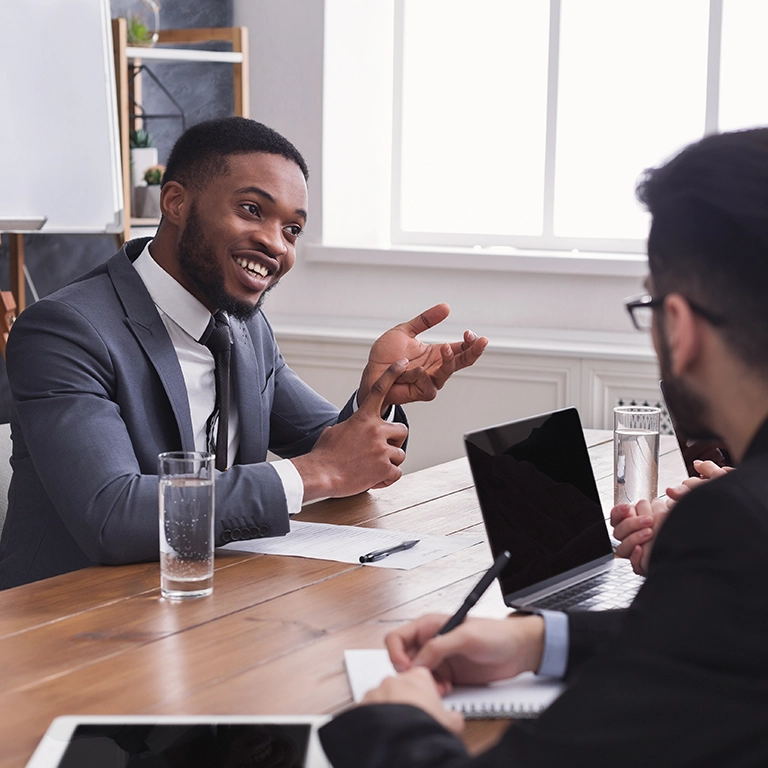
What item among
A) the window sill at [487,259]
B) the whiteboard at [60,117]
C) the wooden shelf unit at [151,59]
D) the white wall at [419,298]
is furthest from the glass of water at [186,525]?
the window sill at [487,259]

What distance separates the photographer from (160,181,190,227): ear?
196 centimetres

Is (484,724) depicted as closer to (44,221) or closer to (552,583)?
(552,583)

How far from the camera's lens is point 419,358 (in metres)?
1.95

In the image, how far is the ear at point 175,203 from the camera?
1.96m

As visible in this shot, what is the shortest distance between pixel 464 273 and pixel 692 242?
3.11 metres

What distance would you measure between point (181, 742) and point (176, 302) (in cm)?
109

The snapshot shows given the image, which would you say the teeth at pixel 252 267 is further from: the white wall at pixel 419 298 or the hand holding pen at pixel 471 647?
the white wall at pixel 419 298

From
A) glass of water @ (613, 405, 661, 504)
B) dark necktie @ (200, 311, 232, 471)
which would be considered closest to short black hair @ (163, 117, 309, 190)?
dark necktie @ (200, 311, 232, 471)

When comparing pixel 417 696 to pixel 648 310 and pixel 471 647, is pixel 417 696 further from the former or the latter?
pixel 648 310

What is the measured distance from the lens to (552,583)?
131 centimetres

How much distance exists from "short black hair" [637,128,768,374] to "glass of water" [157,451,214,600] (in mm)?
705

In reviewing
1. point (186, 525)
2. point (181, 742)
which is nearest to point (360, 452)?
point (186, 525)

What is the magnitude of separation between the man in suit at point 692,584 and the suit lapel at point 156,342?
0.92 meters

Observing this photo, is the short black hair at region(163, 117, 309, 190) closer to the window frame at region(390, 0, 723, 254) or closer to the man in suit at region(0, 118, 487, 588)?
the man in suit at region(0, 118, 487, 588)
